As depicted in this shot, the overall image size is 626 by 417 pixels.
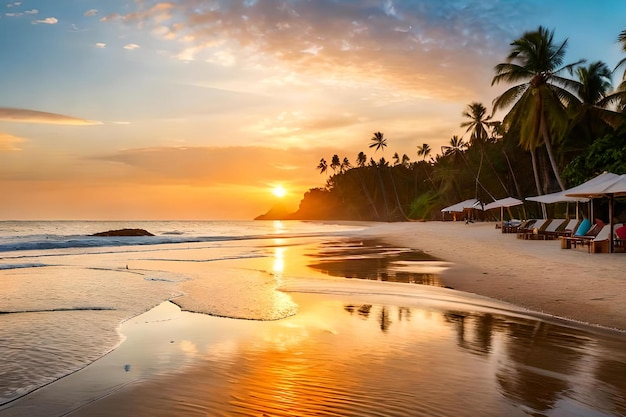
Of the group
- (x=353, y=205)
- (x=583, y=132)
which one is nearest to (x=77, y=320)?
(x=583, y=132)

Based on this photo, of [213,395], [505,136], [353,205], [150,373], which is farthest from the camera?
[353,205]

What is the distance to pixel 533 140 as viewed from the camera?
3256 centimetres

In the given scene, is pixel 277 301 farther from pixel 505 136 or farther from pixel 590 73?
pixel 505 136

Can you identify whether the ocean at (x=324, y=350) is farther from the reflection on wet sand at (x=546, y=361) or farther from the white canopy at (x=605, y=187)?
the white canopy at (x=605, y=187)

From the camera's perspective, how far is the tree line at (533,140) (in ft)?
99.6

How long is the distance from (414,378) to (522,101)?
31.8 metres

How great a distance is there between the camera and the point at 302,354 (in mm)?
5914

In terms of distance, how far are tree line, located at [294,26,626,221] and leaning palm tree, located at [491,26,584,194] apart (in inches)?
2.3

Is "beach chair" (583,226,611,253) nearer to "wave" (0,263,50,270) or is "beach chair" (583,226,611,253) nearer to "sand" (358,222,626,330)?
"sand" (358,222,626,330)

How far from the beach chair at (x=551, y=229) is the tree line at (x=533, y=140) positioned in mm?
3675

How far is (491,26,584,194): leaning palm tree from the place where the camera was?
31.2 meters

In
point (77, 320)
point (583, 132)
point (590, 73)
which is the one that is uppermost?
point (590, 73)

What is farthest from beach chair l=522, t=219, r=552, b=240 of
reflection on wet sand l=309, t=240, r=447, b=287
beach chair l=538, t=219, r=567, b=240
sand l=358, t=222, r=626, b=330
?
reflection on wet sand l=309, t=240, r=447, b=287

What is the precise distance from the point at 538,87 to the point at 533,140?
348cm
